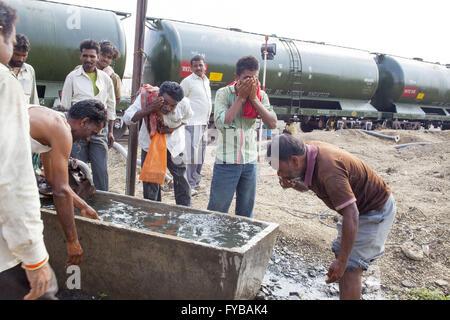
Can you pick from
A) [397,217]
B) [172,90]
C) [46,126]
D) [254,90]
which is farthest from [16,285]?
[397,217]

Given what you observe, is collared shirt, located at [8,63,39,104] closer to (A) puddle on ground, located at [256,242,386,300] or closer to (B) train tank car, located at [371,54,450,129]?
(A) puddle on ground, located at [256,242,386,300]

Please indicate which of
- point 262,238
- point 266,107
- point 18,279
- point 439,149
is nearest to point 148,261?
point 262,238

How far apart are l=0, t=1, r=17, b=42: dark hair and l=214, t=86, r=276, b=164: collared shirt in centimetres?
216

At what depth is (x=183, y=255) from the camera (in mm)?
2473

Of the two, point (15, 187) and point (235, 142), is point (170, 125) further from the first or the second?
point (15, 187)

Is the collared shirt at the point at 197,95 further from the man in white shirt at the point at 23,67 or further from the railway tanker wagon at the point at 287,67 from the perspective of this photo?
the railway tanker wagon at the point at 287,67

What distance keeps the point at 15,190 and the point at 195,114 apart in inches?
177

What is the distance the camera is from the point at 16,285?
1.57 metres

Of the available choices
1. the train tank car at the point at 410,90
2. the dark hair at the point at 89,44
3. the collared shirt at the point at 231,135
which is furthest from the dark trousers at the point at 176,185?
the train tank car at the point at 410,90

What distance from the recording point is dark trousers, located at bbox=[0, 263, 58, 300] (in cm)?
151

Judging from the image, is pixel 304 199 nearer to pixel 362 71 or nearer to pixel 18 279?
pixel 18 279

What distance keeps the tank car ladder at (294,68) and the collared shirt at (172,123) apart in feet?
26.8

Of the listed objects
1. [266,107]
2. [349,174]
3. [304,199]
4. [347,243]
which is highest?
[266,107]

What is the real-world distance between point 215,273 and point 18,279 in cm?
118
